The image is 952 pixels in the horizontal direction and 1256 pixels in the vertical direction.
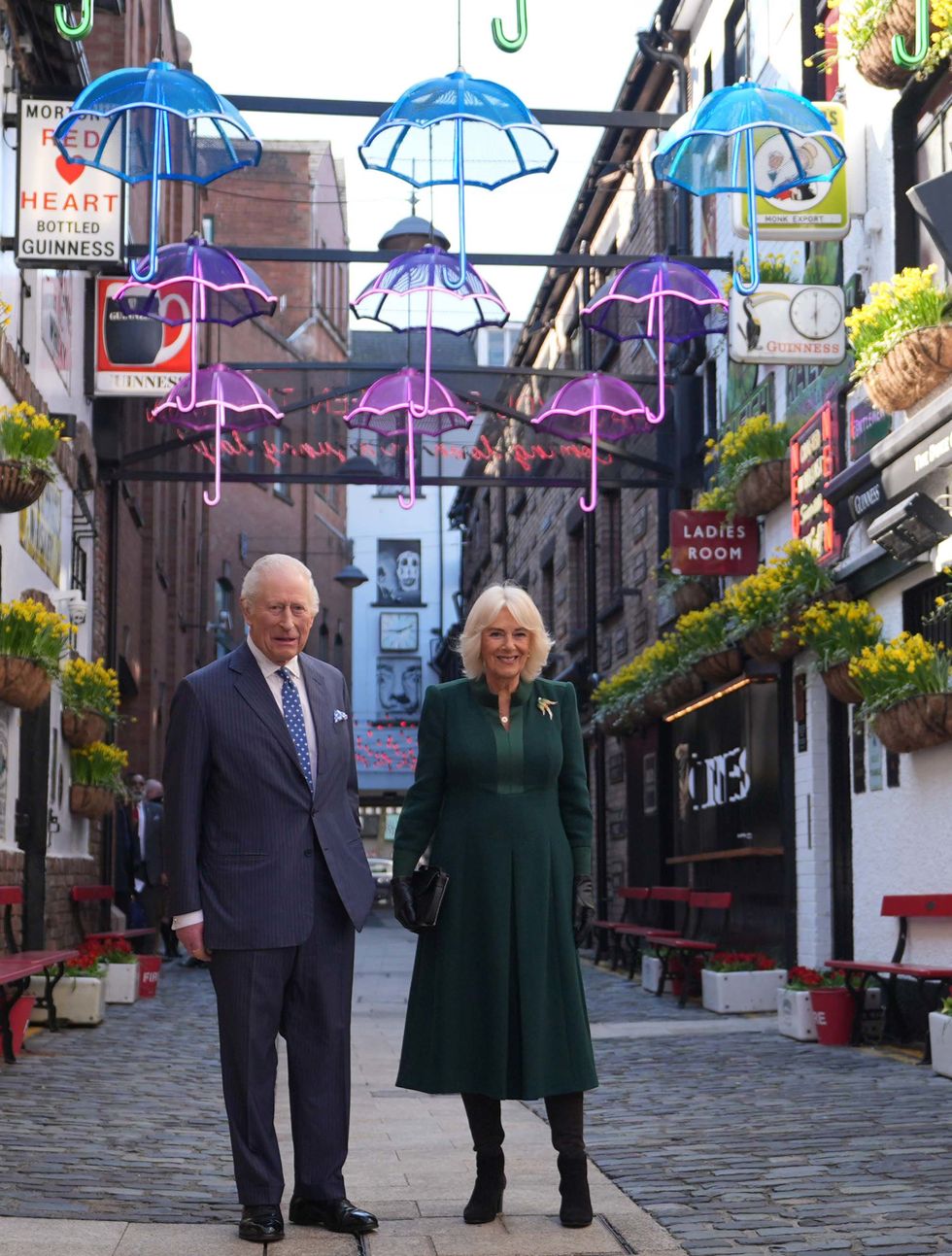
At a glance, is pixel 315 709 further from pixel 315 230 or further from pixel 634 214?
pixel 315 230

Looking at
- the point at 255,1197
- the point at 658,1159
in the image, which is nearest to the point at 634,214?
the point at 658,1159

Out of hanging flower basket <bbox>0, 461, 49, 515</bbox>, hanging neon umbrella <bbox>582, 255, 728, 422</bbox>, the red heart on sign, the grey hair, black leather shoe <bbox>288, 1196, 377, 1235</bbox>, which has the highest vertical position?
the red heart on sign

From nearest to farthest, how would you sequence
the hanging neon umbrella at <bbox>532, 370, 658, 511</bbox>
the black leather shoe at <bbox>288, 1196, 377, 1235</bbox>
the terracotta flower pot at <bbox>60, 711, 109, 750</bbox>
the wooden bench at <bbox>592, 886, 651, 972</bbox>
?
the black leather shoe at <bbox>288, 1196, 377, 1235</bbox>, the terracotta flower pot at <bbox>60, 711, 109, 750</bbox>, the hanging neon umbrella at <bbox>532, 370, 658, 511</bbox>, the wooden bench at <bbox>592, 886, 651, 972</bbox>

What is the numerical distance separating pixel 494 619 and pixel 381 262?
997 centimetres

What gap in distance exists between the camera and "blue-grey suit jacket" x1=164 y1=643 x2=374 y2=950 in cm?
518

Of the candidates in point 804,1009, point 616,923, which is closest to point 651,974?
point 616,923

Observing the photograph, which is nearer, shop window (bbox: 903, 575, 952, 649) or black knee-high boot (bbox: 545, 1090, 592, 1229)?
black knee-high boot (bbox: 545, 1090, 592, 1229)

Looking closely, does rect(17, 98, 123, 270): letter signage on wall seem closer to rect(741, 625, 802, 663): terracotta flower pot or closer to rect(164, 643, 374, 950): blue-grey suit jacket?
rect(741, 625, 802, 663): terracotta flower pot

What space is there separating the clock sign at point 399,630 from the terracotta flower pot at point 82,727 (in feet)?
114

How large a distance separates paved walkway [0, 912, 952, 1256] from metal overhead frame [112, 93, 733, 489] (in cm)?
655

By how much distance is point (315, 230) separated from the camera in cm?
4003

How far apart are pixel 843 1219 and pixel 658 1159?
1.33 metres

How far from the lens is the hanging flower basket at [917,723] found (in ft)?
32.3

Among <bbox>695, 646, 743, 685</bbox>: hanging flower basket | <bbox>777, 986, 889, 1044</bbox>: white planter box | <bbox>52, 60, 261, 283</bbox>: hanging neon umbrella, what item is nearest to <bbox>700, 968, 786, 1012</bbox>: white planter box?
<bbox>777, 986, 889, 1044</bbox>: white planter box
